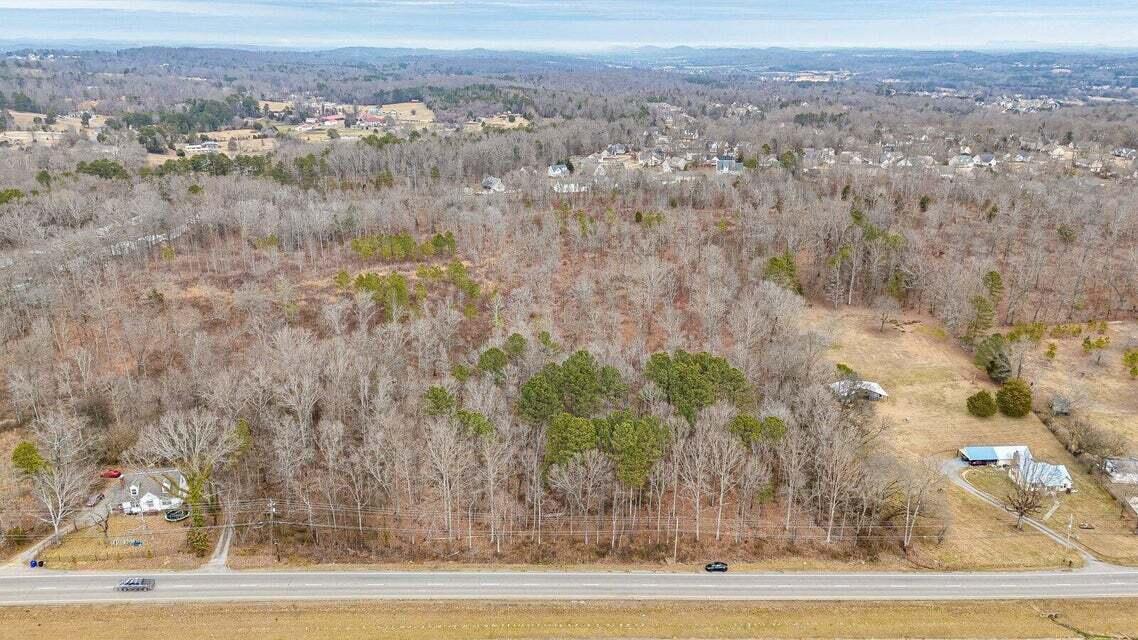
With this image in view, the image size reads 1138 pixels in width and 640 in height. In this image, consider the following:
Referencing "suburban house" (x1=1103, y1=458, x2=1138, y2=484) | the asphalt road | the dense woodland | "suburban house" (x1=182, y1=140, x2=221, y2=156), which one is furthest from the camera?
"suburban house" (x1=182, y1=140, x2=221, y2=156)

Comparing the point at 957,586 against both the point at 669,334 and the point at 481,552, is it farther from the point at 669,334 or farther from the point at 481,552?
the point at 669,334

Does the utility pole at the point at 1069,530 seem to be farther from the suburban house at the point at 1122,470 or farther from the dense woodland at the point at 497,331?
the dense woodland at the point at 497,331

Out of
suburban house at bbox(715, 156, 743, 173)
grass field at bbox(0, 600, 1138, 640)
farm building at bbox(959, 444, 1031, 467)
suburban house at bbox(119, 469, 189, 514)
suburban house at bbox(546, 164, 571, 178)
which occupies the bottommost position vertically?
grass field at bbox(0, 600, 1138, 640)

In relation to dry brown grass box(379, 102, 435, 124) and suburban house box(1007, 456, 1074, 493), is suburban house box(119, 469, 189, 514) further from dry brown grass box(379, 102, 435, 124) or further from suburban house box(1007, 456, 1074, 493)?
dry brown grass box(379, 102, 435, 124)

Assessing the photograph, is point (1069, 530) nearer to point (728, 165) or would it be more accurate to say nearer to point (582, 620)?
point (582, 620)

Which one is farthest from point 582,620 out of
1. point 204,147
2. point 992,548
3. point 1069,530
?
point 204,147

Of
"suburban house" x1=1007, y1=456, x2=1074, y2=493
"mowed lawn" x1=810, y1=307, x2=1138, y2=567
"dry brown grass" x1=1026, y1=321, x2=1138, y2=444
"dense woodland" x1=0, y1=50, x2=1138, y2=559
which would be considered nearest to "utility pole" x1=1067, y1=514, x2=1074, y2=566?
"mowed lawn" x1=810, y1=307, x2=1138, y2=567

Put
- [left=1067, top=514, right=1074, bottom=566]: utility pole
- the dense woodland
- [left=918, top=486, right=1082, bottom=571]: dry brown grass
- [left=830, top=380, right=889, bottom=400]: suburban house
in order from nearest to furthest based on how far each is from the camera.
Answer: [left=918, top=486, right=1082, bottom=571]: dry brown grass
[left=1067, top=514, right=1074, bottom=566]: utility pole
the dense woodland
[left=830, top=380, right=889, bottom=400]: suburban house

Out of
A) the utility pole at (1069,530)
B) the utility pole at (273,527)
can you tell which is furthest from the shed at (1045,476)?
the utility pole at (273,527)

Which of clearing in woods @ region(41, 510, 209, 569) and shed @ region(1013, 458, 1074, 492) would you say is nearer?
clearing in woods @ region(41, 510, 209, 569)
